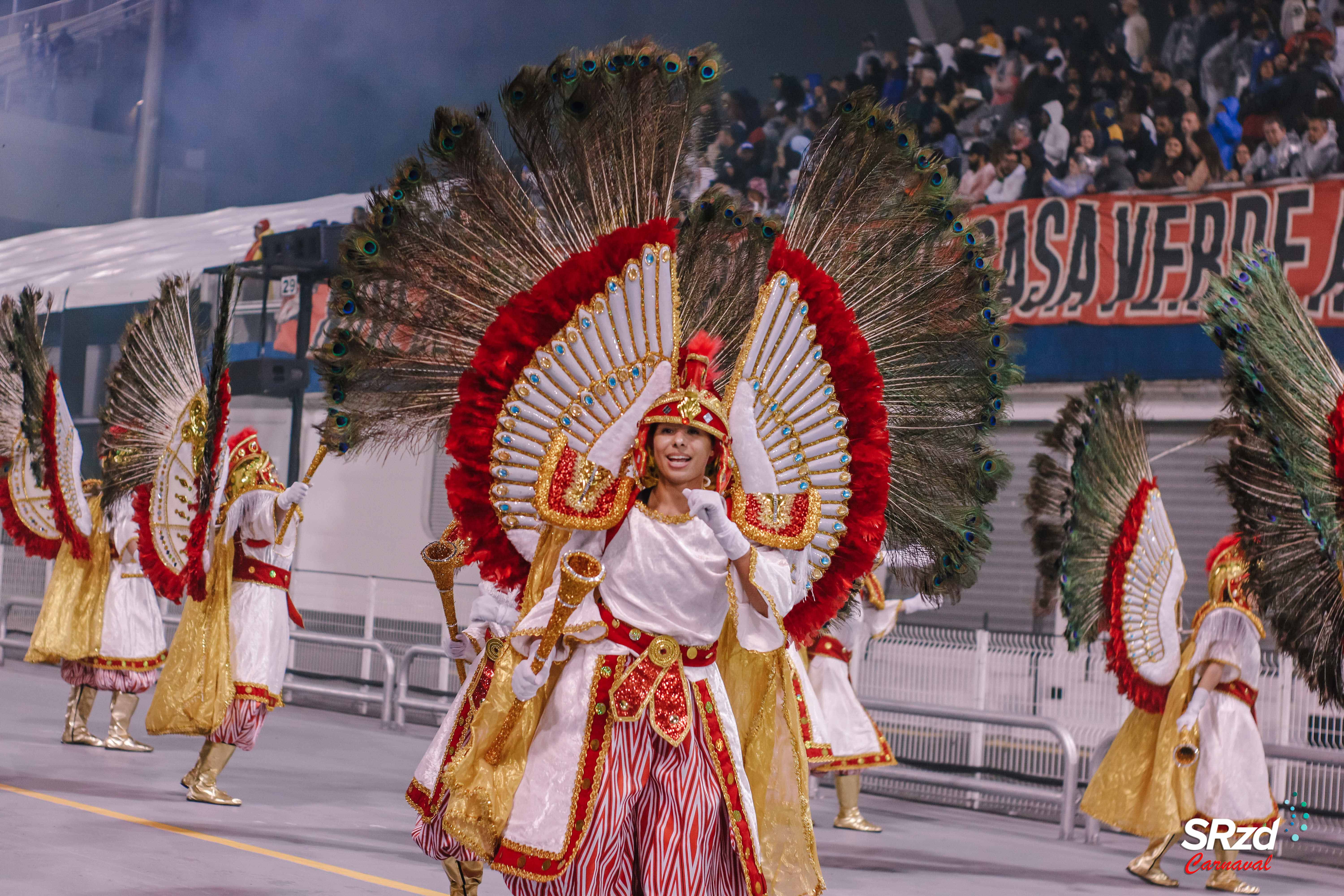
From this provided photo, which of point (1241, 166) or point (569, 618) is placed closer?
point (569, 618)

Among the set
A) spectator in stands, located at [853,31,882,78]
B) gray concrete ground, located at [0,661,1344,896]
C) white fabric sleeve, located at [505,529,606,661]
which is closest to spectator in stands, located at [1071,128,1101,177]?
spectator in stands, located at [853,31,882,78]

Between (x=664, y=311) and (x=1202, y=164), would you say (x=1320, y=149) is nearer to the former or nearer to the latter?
(x=1202, y=164)

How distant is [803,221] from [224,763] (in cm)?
431

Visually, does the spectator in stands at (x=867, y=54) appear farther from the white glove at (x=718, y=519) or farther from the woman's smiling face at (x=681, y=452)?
the white glove at (x=718, y=519)

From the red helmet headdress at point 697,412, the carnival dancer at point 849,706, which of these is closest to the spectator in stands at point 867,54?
the carnival dancer at point 849,706

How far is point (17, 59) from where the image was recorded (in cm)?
1636

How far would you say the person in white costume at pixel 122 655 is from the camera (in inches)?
333

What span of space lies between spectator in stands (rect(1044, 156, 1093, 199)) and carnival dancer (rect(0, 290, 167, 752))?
730 centimetres

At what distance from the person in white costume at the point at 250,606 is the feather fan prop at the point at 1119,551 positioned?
11.5 feet

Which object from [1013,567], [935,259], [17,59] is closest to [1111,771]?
[935,259]

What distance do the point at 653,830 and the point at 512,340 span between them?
4.18 feet

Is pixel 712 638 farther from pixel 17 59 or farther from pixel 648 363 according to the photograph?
pixel 17 59

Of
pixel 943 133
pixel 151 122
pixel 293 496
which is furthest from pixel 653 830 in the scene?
pixel 151 122

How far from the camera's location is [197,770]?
22.5 ft
